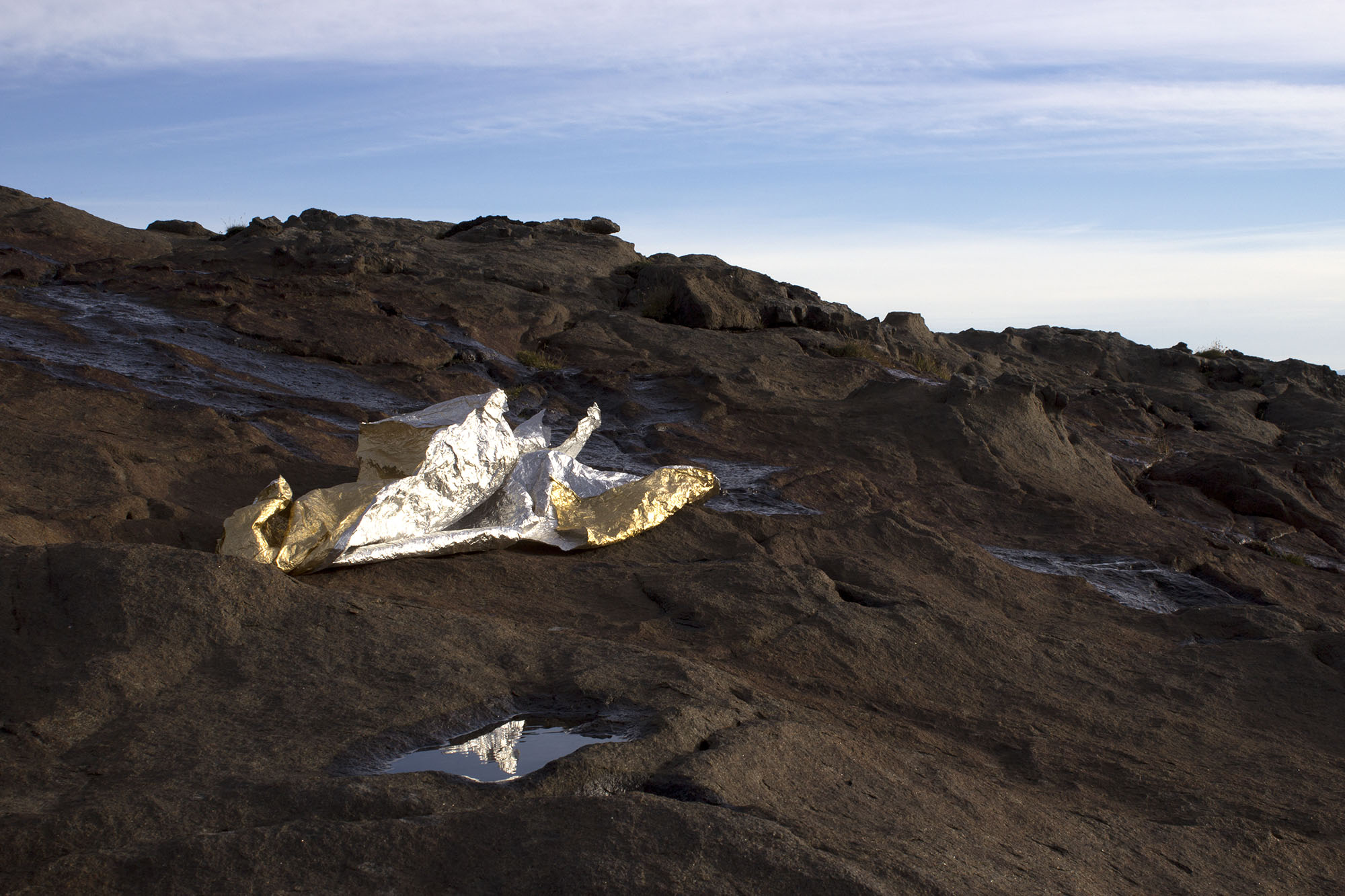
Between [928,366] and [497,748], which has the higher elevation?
[928,366]

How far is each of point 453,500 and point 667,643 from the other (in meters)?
1.52

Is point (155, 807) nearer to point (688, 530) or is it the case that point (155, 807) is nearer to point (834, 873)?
point (834, 873)

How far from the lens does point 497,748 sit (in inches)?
120

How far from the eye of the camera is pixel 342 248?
13781 mm

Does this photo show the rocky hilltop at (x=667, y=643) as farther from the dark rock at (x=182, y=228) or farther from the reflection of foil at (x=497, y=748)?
the dark rock at (x=182, y=228)

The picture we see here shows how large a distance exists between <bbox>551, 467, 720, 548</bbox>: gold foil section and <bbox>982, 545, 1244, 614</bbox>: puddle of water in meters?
2.19

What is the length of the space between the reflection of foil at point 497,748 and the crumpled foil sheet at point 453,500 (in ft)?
5.84

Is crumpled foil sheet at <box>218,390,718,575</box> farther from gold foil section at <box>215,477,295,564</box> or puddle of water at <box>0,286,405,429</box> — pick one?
puddle of water at <box>0,286,405,429</box>

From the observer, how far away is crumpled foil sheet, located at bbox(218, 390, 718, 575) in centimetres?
466

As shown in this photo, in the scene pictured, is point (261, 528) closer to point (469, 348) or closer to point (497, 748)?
point (497, 748)

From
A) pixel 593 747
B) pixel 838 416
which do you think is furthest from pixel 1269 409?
pixel 593 747

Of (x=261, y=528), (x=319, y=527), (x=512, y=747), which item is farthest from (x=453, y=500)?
(x=512, y=747)

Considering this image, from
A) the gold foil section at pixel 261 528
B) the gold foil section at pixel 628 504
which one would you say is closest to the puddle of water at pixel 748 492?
the gold foil section at pixel 628 504

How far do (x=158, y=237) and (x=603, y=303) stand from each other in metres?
6.61
